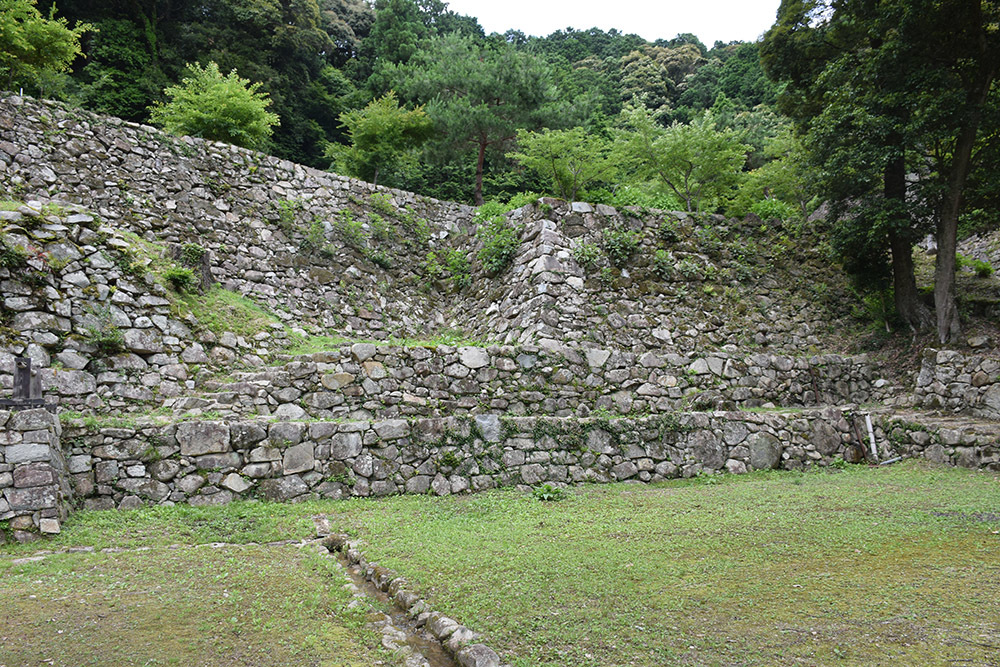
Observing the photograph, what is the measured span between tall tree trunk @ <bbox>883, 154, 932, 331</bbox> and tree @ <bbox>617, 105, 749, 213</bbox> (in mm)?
4030

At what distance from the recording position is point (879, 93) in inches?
427

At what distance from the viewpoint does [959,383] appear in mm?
10148

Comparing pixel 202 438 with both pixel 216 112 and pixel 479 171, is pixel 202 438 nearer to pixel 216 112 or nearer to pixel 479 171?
pixel 216 112

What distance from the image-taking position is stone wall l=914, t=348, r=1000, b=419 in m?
9.74

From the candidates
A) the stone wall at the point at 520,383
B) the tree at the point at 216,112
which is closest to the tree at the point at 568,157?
the stone wall at the point at 520,383

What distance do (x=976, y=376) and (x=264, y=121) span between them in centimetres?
1565

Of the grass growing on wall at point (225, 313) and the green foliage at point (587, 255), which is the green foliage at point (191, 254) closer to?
the grass growing on wall at point (225, 313)

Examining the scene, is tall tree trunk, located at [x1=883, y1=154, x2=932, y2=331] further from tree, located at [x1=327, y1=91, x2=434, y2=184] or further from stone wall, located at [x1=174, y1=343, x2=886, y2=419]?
tree, located at [x1=327, y1=91, x2=434, y2=184]

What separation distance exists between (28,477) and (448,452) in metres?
4.35

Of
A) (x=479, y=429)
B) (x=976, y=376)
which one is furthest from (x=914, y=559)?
(x=976, y=376)

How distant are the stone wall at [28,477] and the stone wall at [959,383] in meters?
12.9

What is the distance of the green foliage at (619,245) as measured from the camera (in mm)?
12391

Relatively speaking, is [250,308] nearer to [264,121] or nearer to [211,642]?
[264,121]

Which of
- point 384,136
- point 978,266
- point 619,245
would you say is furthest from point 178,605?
point 978,266
